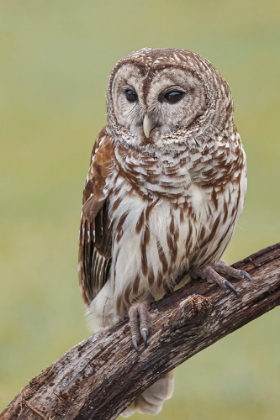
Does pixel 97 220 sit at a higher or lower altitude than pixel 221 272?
higher

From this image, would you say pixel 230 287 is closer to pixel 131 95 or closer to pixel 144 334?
pixel 144 334

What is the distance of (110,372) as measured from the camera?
4.11m

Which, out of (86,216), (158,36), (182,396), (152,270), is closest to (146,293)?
(152,270)

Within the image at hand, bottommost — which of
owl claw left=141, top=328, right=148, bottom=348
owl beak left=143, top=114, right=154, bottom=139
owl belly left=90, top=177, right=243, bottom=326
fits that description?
owl claw left=141, top=328, right=148, bottom=348

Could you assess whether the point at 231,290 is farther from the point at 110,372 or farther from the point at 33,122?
the point at 33,122

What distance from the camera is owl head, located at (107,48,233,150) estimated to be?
163 inches

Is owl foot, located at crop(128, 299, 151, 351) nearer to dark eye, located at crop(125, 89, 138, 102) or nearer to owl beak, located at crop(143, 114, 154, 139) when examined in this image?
owl beak, located at crop(143, 114, 154, 139)

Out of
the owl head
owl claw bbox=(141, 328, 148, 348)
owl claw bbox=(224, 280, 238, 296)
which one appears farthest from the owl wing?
owl claw bbox=(224, 280, 238, 296)

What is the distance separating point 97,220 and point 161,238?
349mm

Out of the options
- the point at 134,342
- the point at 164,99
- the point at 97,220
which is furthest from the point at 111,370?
the point at 164,99

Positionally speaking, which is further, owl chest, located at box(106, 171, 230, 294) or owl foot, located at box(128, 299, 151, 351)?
owl chest, located at box(106, 171, 230, 294)

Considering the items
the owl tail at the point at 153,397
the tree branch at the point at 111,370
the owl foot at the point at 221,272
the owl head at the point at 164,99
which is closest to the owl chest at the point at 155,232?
the owl foot at the point at 221,272

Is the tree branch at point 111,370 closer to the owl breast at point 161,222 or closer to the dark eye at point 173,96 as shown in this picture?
the owl breast at point 161,222

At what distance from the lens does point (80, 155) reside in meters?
9.70
